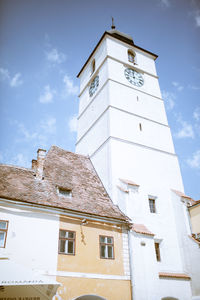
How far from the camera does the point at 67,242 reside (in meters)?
11.6

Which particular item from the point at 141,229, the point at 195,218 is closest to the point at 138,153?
the point at 195,218

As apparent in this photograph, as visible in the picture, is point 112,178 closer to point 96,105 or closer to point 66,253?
point 66,253

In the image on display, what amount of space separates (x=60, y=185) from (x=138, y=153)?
6.41 meters

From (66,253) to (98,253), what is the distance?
1.64 metres

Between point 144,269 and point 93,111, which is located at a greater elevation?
point 93,111

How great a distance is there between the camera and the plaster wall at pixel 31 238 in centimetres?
1016

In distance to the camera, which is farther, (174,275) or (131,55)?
(131,55)

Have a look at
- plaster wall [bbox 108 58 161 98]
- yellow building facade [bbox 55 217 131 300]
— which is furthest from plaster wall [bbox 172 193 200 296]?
plaster wall [bbox 108 58 161 98]

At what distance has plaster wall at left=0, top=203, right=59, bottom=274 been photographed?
10164mm

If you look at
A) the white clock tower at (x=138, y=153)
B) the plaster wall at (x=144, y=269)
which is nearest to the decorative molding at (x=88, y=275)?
the plaster wall at (x=144, y=269)

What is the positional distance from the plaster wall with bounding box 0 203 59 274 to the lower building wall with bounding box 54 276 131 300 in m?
0.92

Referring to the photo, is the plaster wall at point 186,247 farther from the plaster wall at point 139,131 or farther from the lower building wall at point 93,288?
the plaster wall at point 139,131

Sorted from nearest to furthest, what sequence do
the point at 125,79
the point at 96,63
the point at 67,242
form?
1. the point at 67,242
2. the point at 125,79
3. the point at 96,63

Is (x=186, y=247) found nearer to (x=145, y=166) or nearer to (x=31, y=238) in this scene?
(x=145, y=166)
